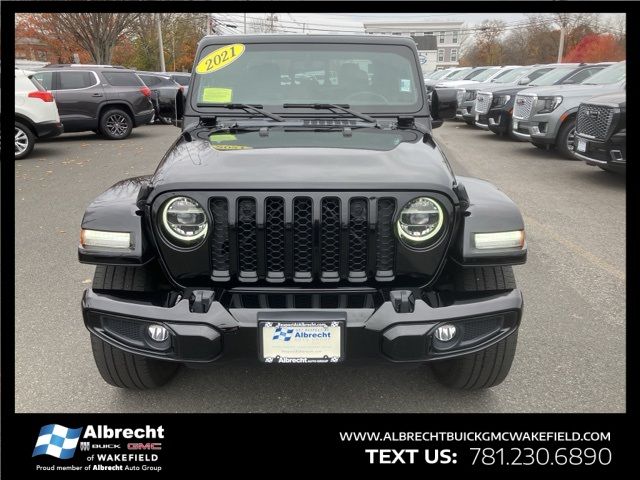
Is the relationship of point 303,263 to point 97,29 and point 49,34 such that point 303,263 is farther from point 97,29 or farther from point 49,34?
point 49,34

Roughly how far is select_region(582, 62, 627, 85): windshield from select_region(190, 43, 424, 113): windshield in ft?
29.0

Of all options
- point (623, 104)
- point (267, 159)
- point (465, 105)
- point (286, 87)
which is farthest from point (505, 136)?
point (267, 159)

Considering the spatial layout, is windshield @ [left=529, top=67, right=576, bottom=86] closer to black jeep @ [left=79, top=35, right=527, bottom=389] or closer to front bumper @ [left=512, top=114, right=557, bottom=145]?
front bumper @ [left=512, top=114, right=557, bottom=145]

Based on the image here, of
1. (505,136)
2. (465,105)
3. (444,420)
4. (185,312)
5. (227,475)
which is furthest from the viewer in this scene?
(465,105)

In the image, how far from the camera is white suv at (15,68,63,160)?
10750mm

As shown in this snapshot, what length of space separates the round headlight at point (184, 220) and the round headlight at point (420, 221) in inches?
34.5

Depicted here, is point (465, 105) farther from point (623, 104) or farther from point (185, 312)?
point (185, 312)

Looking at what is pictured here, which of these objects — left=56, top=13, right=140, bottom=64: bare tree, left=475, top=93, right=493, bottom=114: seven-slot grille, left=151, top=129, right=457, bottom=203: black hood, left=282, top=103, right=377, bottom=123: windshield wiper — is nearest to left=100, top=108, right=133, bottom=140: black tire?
left=475, top=93, right=493, bottom=114: seven-slot grille

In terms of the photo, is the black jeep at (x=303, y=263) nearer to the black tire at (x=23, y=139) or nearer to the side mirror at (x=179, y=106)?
the side mirror at (x=179, y=106)

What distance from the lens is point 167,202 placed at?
2480 mm

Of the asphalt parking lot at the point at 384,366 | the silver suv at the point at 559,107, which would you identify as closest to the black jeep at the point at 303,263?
the asphalt parking lot at the point at 384,366

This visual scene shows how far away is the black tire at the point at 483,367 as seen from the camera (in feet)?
9.05

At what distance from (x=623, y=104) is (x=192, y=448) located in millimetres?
7574

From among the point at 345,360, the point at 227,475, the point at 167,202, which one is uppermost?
the point at 167,202
